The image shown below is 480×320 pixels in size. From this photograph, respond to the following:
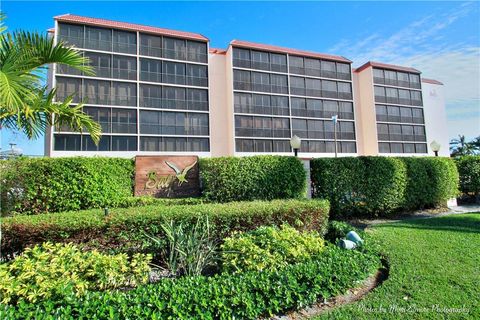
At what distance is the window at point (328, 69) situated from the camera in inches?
1529

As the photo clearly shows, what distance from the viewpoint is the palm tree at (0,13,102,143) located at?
149 inches

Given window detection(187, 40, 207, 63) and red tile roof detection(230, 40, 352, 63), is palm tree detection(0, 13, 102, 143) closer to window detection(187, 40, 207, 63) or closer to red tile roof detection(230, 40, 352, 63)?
window detection(187, 40, 207, 63)

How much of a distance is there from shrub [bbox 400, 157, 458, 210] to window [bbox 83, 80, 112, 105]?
93.5ft

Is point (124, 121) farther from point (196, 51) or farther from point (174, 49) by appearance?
point (196, 51)

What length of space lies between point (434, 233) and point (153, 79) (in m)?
30.5

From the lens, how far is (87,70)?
5.31 meters

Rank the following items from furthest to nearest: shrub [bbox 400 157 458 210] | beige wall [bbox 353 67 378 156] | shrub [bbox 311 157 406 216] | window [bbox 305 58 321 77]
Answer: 1. beige wall [bbox 353 67 378 156]
2. window [bbox 305 58 321 77]
3. shrub [bbox 400 157 458 210]
4. shrub [bbox 311 157 406 216]

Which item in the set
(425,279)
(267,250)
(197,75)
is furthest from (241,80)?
(425,279)

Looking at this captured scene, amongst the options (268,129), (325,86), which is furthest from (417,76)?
(268,129)

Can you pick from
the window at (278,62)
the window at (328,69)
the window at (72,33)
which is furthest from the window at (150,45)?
the window at (328,69)

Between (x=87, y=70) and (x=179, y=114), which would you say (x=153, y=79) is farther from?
(x=87, y=70)

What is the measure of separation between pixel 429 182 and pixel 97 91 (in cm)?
2992

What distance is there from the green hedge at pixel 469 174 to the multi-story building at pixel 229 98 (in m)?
11.8

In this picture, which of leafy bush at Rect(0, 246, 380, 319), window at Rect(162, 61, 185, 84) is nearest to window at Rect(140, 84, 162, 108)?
window at Rect(162, 61, 185, 84)
